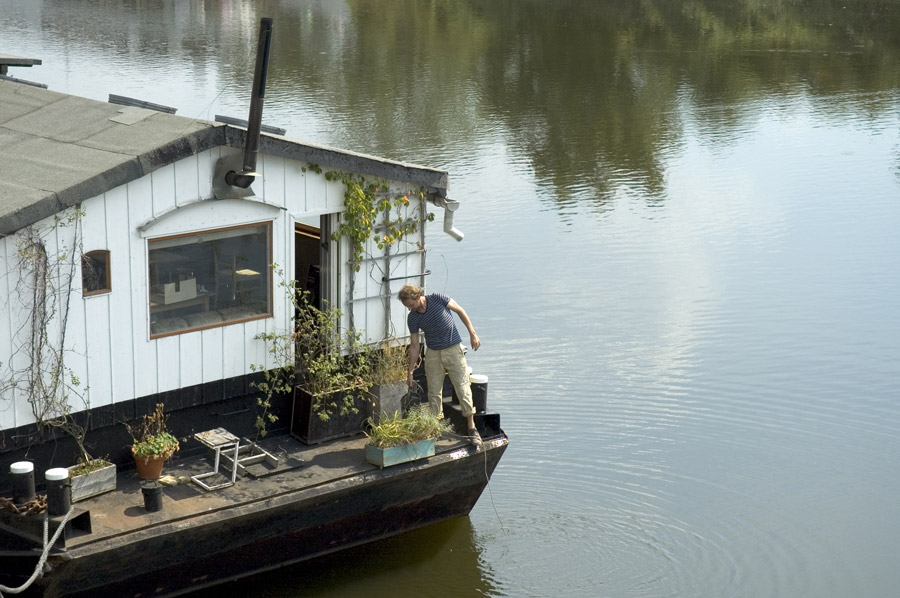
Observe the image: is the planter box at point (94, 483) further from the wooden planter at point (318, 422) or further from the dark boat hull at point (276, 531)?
the wooden planter at point (318, 422)

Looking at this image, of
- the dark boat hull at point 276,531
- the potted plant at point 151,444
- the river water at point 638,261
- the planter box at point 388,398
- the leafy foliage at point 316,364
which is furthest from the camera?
the river water at point 638,261

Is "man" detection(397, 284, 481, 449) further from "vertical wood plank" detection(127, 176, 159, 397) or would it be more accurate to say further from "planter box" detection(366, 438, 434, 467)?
"vertical wood plank" detection(127, 176, 159, 397)

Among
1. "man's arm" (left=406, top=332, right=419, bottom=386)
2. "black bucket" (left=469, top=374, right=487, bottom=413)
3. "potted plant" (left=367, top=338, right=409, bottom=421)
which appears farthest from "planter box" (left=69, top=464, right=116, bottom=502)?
"black bucket" (left=469, top=374, right=487, bottom=413)

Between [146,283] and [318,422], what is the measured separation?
192 cm

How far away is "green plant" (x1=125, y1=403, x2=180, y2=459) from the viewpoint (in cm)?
947

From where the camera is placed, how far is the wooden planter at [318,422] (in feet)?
33.9

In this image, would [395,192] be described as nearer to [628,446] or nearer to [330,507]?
[330,507]

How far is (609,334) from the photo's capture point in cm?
1677

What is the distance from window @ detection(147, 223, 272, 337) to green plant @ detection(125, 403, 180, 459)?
65 centimetres

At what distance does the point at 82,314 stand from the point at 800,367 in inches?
383

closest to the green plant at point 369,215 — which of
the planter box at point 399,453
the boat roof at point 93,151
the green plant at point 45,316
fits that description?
the boat roof at point 93,151

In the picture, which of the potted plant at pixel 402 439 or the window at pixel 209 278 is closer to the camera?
the window at pixel 209 278

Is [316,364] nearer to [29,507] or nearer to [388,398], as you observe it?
[388,398]

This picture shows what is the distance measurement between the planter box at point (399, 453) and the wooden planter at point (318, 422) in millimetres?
549
